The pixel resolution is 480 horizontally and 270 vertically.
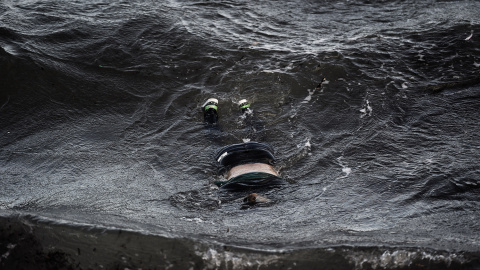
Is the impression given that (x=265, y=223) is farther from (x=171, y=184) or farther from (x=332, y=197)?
(x=171, y=184)

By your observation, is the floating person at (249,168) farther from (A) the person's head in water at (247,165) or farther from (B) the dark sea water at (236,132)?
(B) the dark sea water at (236,132)

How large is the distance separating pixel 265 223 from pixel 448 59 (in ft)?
18.7

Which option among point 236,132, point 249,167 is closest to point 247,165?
point 249,167

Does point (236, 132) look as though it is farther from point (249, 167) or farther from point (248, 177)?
point (248, 177)

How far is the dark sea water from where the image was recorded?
12.9 feet

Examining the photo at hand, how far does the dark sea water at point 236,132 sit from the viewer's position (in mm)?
3932

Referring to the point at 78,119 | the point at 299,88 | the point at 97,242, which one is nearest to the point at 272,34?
the point at 299,88

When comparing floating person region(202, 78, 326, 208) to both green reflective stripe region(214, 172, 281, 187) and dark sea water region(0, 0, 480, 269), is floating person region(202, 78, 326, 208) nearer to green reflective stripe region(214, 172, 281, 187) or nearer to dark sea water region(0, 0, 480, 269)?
green reflective stripe region(214, 172, 281, 187)

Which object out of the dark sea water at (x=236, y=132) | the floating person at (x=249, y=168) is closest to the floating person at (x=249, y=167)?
the floating person at (x=249, y=168)

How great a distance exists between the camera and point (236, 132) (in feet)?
23.3

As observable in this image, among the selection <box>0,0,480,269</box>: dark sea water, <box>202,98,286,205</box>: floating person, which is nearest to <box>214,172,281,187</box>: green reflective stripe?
<box>202,98,286,205</box>: floating person

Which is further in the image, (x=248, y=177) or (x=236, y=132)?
(x=236, y=132)

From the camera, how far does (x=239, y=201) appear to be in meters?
5.19

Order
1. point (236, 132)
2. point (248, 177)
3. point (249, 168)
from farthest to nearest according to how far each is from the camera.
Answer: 1. point (236, 132)
2. point (249, 168)
3. point (248, 177)
